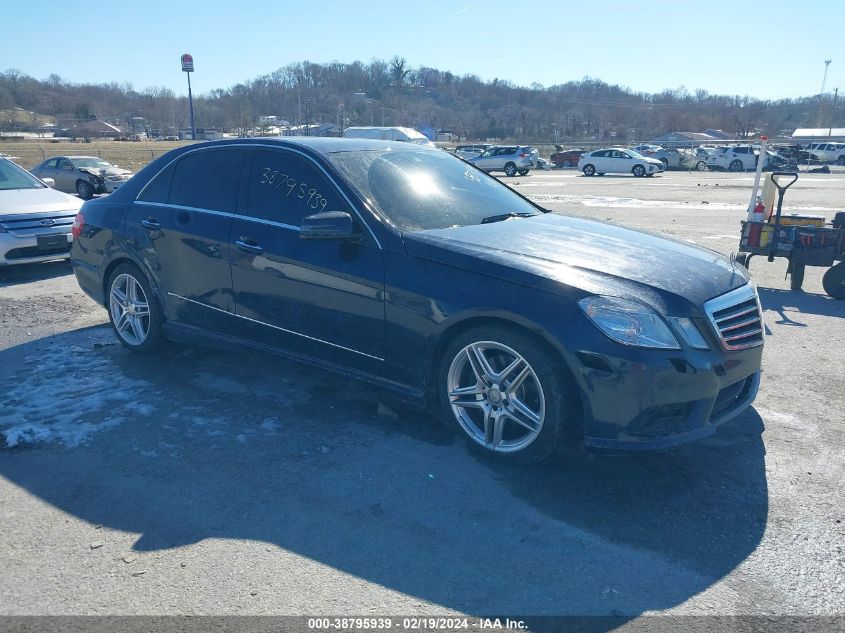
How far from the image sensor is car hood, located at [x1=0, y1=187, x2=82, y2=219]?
880 centimetres

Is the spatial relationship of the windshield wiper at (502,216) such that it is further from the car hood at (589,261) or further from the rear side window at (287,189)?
the rear side window at (287,189)

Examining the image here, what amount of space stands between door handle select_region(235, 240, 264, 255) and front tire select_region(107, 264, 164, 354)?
117cm

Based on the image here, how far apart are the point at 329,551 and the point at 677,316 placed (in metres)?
2.03

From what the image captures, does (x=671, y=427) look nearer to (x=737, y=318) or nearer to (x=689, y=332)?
(x=689, y=332)

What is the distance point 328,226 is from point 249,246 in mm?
876

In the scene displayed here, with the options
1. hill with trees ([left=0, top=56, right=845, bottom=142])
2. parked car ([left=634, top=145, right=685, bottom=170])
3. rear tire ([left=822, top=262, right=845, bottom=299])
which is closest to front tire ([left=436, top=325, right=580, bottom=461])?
rear tire ([left=822, top=262, right=845, bottom=299])

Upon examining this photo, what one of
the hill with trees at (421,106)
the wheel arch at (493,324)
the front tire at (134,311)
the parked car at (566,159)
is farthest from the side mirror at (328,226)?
the hill with trees at (421,106)

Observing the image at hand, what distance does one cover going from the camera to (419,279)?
3764 mm

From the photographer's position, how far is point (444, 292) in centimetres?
367

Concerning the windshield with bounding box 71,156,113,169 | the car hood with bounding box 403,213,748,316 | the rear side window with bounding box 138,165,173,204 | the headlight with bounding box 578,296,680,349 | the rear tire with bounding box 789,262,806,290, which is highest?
the rear side window with bounding box 138,165,173,204

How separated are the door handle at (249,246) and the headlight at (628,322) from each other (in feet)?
7.42

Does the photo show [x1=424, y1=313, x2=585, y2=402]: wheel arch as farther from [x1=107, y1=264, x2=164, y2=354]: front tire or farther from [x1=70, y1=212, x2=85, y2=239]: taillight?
[x1=70, y1=212, x2=85, y2=239]: taillight

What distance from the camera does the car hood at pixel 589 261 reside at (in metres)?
3.40

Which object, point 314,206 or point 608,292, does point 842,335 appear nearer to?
point 608,292
